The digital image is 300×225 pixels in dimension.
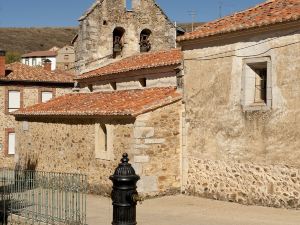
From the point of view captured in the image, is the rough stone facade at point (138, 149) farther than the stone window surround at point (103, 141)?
No

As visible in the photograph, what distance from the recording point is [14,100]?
28281mm

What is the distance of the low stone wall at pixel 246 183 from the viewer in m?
11.8

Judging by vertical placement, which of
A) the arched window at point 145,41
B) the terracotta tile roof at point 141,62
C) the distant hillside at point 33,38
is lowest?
the terracotta tile roof at point 141,62

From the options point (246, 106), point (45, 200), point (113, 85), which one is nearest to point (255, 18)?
point (246, 106)

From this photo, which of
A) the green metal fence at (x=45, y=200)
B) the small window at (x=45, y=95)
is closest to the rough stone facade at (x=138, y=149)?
the green metal fence at (x=45, y=200)

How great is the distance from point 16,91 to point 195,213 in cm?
1885

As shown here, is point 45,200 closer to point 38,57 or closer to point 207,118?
point 207,118

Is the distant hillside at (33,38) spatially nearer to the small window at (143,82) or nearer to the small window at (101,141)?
the small window at (143,82)

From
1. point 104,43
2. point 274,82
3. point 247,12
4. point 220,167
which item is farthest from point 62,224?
point 104,43

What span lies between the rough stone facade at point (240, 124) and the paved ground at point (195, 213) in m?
0.54

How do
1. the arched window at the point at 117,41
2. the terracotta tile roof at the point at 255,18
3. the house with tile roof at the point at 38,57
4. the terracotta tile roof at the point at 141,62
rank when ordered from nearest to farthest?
the terracotta tile roof at the point at 255,18 → the terracotta tile roof at the point at 141,62 → the arched window at the point at 117,41 → the house with tile roof at the point at 38,57

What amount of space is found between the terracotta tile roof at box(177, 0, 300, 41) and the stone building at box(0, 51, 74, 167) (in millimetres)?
15799

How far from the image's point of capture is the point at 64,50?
69875mm

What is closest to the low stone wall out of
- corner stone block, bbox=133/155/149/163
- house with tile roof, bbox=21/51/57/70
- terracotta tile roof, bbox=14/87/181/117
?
corner stone block, bbox=133/155/149/163
